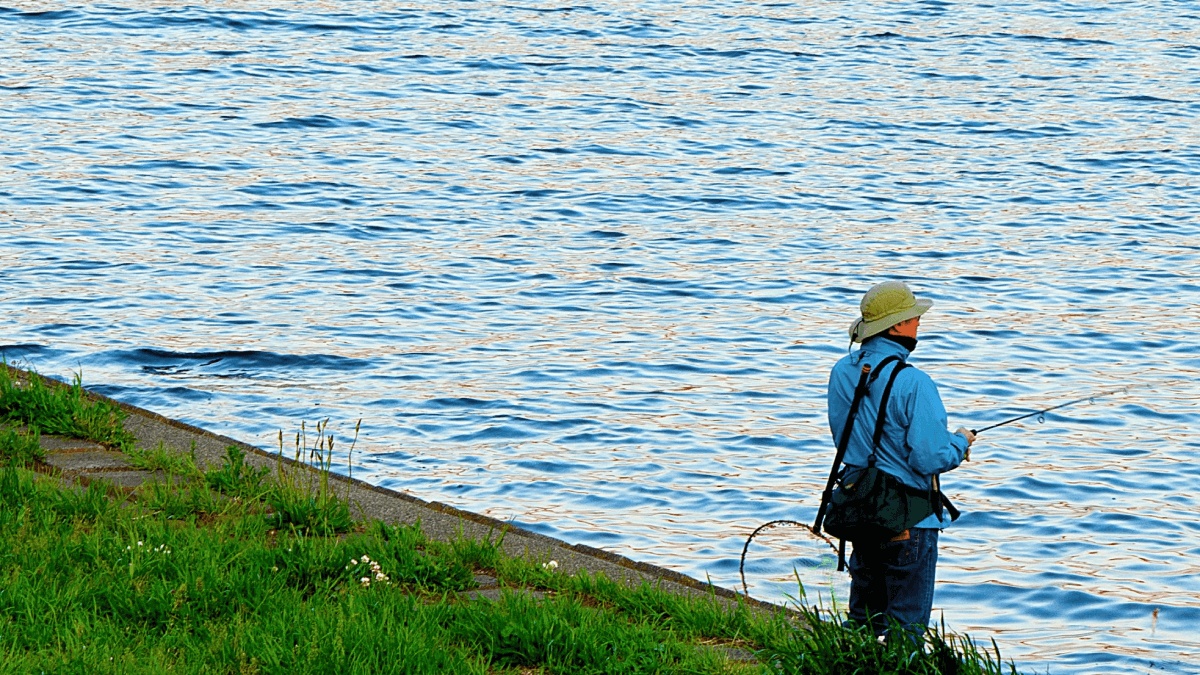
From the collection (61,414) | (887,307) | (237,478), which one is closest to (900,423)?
(887,307)

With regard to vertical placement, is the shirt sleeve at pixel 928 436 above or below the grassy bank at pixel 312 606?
above

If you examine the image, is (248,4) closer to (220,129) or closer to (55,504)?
(220,129)

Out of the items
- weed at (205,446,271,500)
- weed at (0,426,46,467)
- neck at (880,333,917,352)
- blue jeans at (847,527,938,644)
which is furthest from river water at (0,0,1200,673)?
weed at (0,426,46,467)

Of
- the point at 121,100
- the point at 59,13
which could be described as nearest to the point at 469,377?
the point at 121,100

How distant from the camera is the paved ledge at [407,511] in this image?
688 cm

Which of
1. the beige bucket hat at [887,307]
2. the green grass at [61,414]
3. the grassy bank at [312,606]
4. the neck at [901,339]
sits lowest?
the green grass at [61,414]

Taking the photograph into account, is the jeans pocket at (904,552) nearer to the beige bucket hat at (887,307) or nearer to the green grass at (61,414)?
the beige bucket hat at (887,307)

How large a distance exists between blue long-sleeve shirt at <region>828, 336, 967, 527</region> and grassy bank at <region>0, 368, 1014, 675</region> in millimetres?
663

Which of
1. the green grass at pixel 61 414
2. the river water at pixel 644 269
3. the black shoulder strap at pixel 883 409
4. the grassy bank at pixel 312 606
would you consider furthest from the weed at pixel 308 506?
the black shoulder strap at pixel 883 409

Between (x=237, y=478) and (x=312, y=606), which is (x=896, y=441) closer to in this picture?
(x=312, y=606)

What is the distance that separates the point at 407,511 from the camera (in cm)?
746

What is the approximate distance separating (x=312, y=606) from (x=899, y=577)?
88.8 inches

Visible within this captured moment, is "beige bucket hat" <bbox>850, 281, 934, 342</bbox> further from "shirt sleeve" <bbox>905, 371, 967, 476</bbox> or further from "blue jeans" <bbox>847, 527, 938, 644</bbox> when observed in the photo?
"blue jeans" <bbox>847, 527, 938, 644</bbox>

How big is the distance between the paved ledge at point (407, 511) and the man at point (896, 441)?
1.32ft
